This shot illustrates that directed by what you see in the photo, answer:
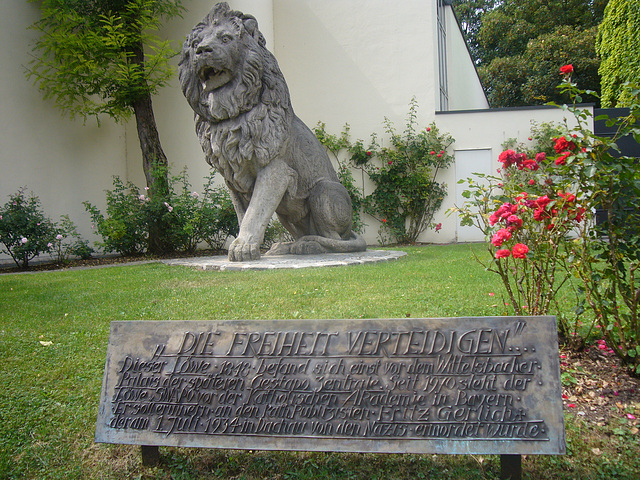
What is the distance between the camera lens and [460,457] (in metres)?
1.88

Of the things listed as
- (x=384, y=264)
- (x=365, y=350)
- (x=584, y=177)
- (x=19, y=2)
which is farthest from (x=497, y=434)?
(x=19, y=2)

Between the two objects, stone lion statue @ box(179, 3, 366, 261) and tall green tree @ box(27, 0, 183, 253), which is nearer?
stone lion statue @ box(179, 3, 366, 261)

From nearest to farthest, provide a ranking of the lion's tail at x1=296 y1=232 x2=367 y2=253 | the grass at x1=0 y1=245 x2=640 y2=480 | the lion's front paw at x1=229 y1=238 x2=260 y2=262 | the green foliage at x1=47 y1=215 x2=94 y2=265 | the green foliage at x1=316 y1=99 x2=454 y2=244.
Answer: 1. the grass at x1=0 y1=245 x2=640 y2=480
2. the lion's front paw at x1=229 y1=238 x2=260 y2=262
3. the lion's tail at x1=296 y1=232 x2=367 y2=253
4. the green foliage at x1=47 y1=215 x2=94 y2=265
5. the green foliage at x1=316 y1=99 x2=454 y2=244

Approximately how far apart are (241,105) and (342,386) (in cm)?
376

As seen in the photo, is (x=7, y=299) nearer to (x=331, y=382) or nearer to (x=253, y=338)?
(x=253, y=338)

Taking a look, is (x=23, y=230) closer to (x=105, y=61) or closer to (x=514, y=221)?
(x=105, y=61)

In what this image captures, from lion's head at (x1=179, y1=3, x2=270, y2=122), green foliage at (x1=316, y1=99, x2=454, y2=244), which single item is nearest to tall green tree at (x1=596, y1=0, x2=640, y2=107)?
green foliage at (x1=316, y1=99, x2=454, y2=244)

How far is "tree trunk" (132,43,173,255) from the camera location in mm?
8625

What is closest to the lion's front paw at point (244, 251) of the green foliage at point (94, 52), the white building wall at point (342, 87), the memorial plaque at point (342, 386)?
the memorial plaque at point (342, 386)

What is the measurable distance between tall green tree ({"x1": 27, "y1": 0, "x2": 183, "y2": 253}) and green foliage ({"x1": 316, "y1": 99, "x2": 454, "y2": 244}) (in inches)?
151

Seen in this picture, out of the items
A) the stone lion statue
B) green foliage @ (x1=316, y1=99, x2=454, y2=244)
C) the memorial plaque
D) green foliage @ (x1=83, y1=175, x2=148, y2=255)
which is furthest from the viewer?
green foliage @ (x1=316, y1=99, x2=454, y2=244)

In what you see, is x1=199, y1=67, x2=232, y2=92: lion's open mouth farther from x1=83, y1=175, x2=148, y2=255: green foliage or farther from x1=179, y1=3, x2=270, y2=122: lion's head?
x1=83, y1=175, x2=148, y2=255: green foliage

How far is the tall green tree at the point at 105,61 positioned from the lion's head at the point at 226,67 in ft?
Answer: 13.3

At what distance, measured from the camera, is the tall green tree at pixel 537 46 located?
64.4 ft
